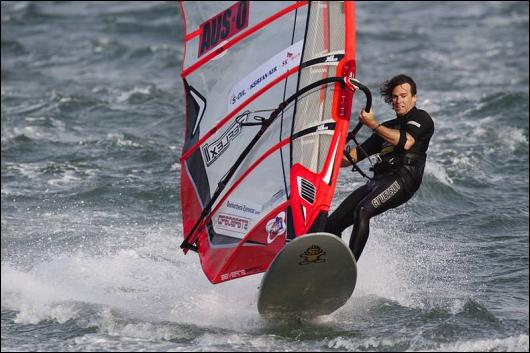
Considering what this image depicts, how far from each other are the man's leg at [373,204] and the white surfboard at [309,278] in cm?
39

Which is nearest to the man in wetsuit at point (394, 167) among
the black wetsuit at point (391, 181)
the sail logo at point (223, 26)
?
the black wetsuit at point (391, 181)

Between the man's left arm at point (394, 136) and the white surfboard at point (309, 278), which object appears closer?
the white surfboard at point (309, 278)

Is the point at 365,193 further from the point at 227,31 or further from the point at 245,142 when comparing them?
the point at 227,31

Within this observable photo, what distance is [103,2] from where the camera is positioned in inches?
980

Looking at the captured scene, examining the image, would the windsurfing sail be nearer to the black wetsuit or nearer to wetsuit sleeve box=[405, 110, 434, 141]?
the black wetsuit

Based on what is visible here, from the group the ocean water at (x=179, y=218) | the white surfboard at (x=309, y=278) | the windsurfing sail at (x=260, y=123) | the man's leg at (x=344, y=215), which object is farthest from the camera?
the man's leg at (x=344, y=215)

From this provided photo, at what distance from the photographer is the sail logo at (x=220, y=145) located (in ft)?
25.5

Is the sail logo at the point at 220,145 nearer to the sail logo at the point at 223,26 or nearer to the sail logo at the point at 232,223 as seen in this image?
the sail logo at the point at 232,223

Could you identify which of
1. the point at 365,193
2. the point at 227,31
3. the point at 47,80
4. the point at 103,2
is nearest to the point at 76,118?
the point at 47,80

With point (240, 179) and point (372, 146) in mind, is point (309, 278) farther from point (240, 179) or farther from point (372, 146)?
point (372, 146)

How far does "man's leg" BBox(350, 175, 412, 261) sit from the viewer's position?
7117 millimetres

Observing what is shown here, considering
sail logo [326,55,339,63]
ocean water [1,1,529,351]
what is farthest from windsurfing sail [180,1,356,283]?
ocean water [1,1,529,351]

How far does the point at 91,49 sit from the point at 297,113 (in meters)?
13.3

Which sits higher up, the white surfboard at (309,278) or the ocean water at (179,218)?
the white surfboard at (309,278)
